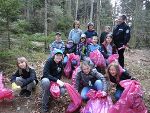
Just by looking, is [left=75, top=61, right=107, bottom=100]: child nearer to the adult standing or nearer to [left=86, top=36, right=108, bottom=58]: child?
[left=86, top=36, right=108, bottom=58]: child

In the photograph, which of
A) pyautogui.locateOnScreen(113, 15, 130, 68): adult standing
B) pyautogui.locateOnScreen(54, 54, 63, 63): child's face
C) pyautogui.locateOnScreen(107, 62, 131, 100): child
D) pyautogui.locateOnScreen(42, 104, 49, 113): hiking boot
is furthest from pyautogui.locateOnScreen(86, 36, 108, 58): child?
pyautogui.locateOnScreen(42, 104, 49, 113): hiking boot

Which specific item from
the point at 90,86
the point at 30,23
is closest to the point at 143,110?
the point at 90,86

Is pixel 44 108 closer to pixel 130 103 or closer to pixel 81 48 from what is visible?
pixel 130 103

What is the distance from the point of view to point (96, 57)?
793cm

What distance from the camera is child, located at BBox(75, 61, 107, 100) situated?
20.2 ft

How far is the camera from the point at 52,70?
21.1ft

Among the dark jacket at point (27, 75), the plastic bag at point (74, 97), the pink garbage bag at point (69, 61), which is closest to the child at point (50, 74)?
the plastic bag at point (74, 97)

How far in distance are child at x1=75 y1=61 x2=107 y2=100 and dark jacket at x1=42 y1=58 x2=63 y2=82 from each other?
49 cm

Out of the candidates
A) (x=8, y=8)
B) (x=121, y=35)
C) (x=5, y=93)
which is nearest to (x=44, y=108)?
(x=5, y=93)

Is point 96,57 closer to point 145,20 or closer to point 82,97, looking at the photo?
point 82,97

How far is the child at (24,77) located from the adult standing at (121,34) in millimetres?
2710

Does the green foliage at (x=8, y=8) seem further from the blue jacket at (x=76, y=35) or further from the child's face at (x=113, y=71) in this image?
the child's face at (x=113, y=71)

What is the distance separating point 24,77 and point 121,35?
9.92 feet

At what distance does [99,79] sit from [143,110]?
1218mm
